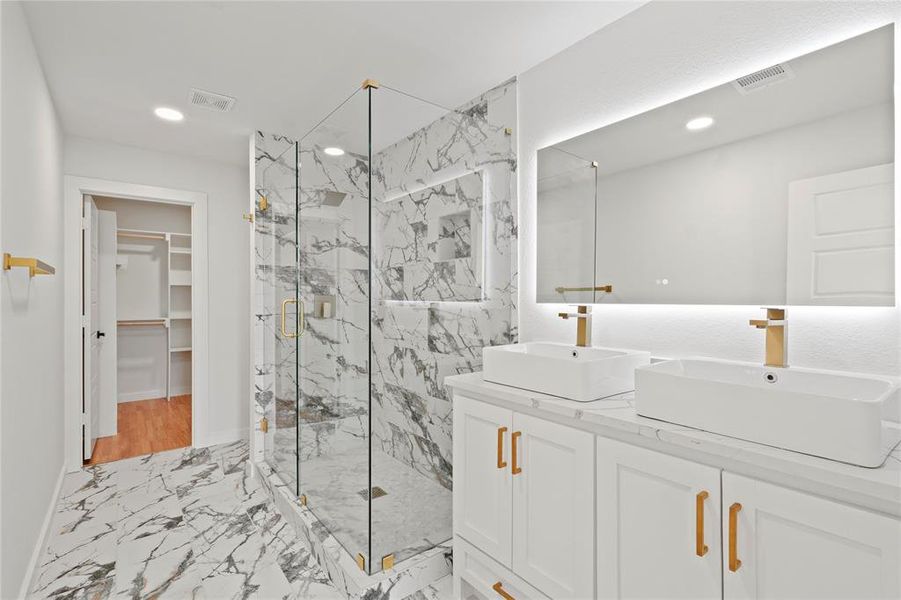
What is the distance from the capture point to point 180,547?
88.6 inches

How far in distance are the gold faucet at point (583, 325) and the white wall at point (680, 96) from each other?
83 mm

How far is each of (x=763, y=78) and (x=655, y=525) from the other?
4.66 feet

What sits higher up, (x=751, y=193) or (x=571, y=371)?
(x=751, y=193)

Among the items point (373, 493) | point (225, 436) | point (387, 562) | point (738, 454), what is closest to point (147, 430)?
point (225, 436)

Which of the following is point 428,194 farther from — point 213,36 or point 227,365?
point 227,365

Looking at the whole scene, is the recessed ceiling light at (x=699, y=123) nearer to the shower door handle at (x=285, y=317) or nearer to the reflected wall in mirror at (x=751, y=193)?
the reflected wall in mirror at (x=751, y=193)

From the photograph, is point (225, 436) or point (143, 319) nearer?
point (225, 436)

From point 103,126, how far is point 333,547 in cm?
313

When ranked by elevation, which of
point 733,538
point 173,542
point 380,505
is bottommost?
point 173,542

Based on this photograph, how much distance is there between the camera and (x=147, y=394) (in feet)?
17.3

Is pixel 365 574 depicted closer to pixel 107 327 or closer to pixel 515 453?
pixel 515 453

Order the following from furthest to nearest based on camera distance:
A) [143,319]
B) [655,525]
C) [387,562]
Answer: [143,319]
[387,562]
[655,525]

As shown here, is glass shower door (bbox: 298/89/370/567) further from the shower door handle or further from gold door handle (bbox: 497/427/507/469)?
gold door handle (bbox: 497/427/507/469)

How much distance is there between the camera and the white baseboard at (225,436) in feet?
12.2
